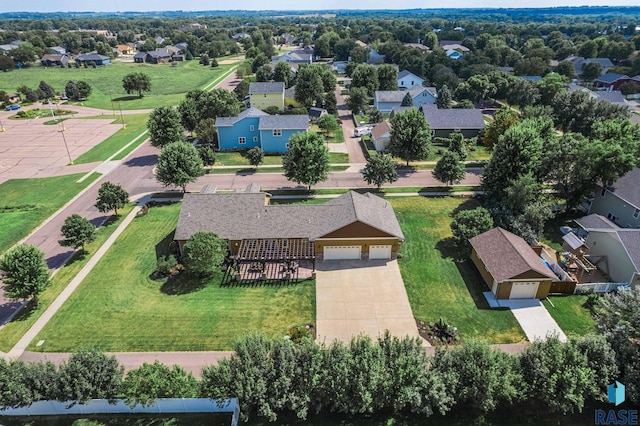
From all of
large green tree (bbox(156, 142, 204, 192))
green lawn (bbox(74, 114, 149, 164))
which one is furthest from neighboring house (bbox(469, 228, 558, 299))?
green lawn (bbox(74, 114, 149, 164))

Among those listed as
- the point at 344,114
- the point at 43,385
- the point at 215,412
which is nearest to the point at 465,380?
the point at 215,412

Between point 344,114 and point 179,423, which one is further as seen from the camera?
point 344,114

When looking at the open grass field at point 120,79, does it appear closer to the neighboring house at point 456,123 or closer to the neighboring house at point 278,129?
the neighboring house at point 278,129

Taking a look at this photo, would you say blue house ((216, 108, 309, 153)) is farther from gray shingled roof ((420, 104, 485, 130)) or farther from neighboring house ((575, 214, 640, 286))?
neighboring house ((575, 214, 640, 286))

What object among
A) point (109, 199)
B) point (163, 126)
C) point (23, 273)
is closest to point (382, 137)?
point (163, 126)

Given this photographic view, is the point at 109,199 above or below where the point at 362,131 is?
above

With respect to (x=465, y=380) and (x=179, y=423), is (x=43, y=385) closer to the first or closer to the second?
(x=179, y=423)

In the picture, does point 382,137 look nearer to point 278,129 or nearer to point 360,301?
point 278,129
